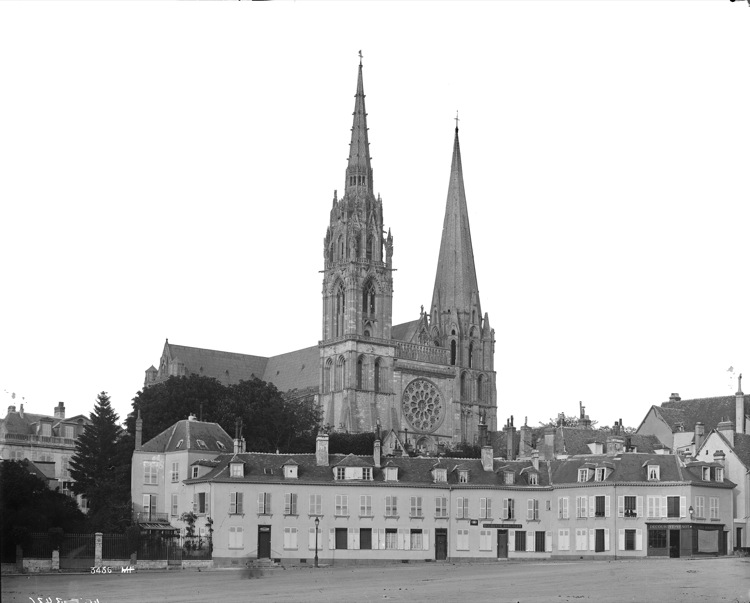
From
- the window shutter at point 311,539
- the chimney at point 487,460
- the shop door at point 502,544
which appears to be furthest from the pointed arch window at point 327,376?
the window shutter at point 311,539

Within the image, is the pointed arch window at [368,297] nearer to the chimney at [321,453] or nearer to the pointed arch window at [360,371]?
the pointed arch window at [360,371]

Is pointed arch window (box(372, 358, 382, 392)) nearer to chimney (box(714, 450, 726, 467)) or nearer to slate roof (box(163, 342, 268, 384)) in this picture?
slate roof (box(163, 342, 268, 384))

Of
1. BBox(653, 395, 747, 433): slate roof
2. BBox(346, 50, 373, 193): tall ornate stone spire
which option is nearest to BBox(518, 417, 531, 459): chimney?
BBox(653, 395, 747, 433): slate roof

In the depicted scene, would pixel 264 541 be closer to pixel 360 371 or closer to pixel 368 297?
pixel 360 371

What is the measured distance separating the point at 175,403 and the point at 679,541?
130ft

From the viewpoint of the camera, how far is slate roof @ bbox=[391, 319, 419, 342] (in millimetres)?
154900

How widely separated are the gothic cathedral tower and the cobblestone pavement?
7828 cm

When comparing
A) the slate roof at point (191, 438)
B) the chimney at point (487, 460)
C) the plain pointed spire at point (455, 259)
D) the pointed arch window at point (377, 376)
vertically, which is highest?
the plain pointed spire at point (455, 259)

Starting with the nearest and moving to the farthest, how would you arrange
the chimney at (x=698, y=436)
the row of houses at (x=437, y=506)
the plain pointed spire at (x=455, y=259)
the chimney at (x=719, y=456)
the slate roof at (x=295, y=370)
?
the row of houses at (x=437, y=506) → the chimney at (x=719, y=456) → the chimney at (x=698, y=436) → the slate roof at (x=295, y=370) → the plain pointed spire at (x=455, y=259)

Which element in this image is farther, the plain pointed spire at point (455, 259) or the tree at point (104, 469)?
the plain pointed spire at point (455, 259)

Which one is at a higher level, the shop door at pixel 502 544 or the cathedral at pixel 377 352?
the cathedral at pixel 377 352

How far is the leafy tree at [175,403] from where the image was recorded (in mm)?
98688

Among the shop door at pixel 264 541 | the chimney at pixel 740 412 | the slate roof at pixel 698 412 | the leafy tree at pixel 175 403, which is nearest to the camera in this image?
the shop door at pixel 264 541

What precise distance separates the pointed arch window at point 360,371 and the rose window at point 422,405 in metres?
5.62
